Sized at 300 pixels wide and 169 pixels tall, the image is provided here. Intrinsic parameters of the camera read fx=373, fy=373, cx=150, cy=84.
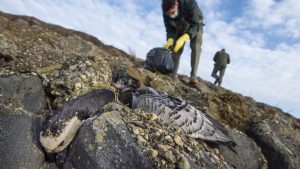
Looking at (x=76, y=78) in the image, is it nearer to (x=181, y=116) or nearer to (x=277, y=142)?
(x=181, y=116)

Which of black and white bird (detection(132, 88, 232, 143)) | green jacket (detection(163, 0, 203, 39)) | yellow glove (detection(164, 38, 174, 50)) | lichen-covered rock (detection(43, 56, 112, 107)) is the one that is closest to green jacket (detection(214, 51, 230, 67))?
green jacket (detection(163, 0, 203, 39))

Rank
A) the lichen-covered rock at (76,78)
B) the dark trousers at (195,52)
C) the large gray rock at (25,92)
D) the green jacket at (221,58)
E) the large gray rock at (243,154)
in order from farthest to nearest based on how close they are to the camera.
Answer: the green jacket at (221,58), the dark trousers at (195,52), the large gray rock at (243,154), the lichen-covered rock at (76,78), the large gray rock at (25,92)

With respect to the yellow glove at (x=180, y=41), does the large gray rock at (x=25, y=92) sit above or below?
below

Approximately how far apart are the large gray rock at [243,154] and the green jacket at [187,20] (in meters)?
2.11

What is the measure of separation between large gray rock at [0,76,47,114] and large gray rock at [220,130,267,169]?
7.27 ft

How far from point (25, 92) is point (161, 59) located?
94.6 inches

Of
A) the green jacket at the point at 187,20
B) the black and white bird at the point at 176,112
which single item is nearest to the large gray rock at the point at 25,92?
the black and white bird at the point at 176,112

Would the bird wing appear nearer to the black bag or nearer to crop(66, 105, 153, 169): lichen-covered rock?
crop(66, 105, 153, 169): lichen-covered rock

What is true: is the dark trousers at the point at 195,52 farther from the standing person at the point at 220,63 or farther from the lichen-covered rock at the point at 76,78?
the standing person at the point at 220,63

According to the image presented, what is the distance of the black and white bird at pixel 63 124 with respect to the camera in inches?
130

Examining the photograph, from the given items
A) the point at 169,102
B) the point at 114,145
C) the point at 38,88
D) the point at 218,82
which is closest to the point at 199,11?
the point at 169,102

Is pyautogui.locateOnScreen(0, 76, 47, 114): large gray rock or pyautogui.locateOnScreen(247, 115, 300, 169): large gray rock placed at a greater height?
pyautogui.locateOnScreen(247, 115, 300, 169): large gray rock

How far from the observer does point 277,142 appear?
532cm

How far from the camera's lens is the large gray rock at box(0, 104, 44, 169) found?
10.5 feet
